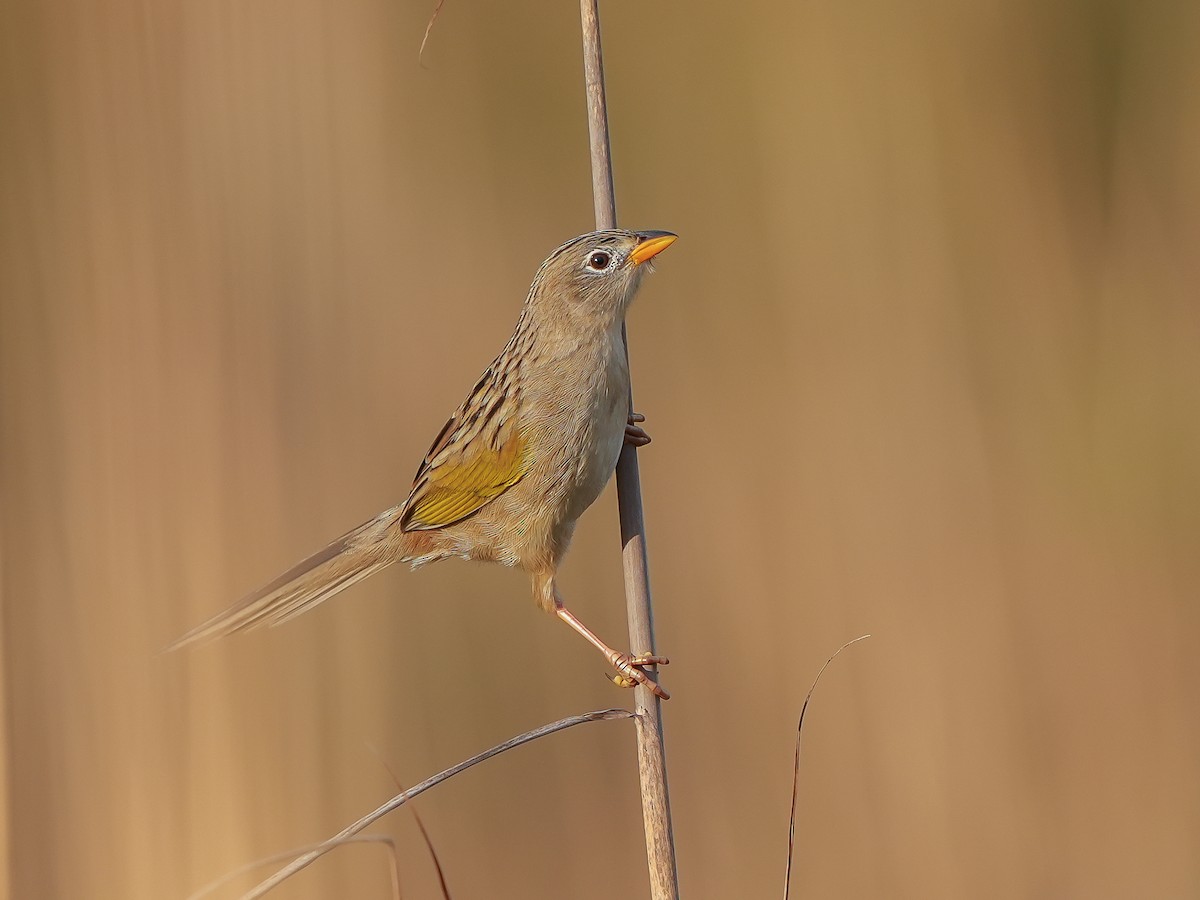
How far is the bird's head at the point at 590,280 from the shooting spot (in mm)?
3061

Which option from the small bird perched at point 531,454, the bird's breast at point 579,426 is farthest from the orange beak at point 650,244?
the bird's breast at point 579,426

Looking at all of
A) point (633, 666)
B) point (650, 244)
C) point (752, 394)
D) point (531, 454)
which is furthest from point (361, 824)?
point (752, 394)

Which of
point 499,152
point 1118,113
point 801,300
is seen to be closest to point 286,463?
point 499,152

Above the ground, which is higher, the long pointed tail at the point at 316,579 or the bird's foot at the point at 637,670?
the long pointed tail at the point at 316,579

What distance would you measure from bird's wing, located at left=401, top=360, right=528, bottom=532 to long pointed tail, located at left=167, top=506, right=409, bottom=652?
0.08 metres

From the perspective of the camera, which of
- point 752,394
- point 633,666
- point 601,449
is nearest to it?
point 633,666

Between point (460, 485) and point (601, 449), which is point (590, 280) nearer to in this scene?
A: point (601, 449)

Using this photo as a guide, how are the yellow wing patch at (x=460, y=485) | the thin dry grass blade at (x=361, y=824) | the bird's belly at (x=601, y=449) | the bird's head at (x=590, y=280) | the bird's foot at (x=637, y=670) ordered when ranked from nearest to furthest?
the thin dry grass blade at (x=361, y=824)
the bird's foot at (x=637, y=670)
the bird's belly at (x=601, y=449)
the bird's head at (x=590, y=280)
the yellow wing patch at (x=460, y=485)

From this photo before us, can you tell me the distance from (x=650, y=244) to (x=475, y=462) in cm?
78

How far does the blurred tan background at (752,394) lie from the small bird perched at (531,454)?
0.27 m

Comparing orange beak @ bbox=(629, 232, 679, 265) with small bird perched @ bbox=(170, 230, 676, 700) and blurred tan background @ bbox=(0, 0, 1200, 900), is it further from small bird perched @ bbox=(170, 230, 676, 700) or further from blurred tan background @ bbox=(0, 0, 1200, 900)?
blurred tan background @ bbox=(0, 0, 1200, 900)

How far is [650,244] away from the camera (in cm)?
298

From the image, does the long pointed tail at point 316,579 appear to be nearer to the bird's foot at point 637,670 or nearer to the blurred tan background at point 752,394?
the blurred tan background at point 752,394

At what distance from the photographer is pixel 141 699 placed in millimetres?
2873
